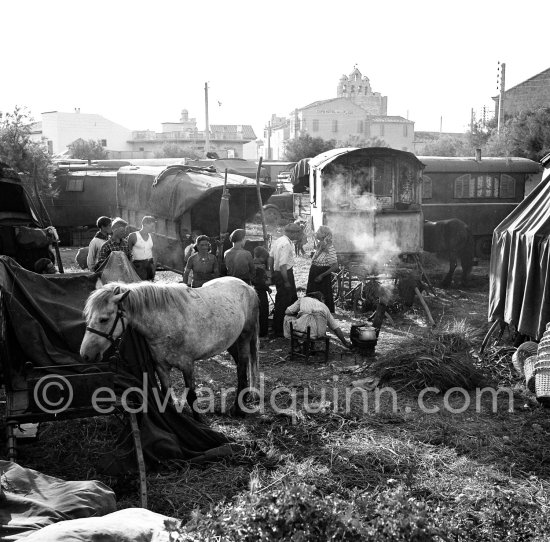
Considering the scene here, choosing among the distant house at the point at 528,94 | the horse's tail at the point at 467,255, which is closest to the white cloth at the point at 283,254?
the horse's tail at the point at 467,255

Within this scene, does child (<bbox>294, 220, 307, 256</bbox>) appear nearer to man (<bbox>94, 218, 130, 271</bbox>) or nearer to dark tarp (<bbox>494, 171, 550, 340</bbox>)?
dark tarp (<bbox>494, 171, 550, 340</bbox>)

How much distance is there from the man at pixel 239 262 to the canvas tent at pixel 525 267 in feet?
11.7

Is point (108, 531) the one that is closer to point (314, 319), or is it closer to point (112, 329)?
point (112, 329)

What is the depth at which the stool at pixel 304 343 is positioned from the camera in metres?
9.30

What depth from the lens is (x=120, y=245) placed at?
31.1 feet

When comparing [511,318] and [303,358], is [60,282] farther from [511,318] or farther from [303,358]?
[511,318]

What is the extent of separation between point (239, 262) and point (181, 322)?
323 centimetres

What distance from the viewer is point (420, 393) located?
25.4ft

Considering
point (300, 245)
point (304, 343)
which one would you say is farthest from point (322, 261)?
point (300, 245)

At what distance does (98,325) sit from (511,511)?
3641 millimetres

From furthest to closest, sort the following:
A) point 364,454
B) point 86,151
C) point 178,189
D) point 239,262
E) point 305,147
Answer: point 86,151 < point 305,147 < point 178,189 < point 239,262 < point 364,454

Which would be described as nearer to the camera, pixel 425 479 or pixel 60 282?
pixel 425 479

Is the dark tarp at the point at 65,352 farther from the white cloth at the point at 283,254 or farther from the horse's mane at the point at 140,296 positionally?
the white cloth at the point at 283,254

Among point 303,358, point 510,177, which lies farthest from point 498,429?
point 510,177
